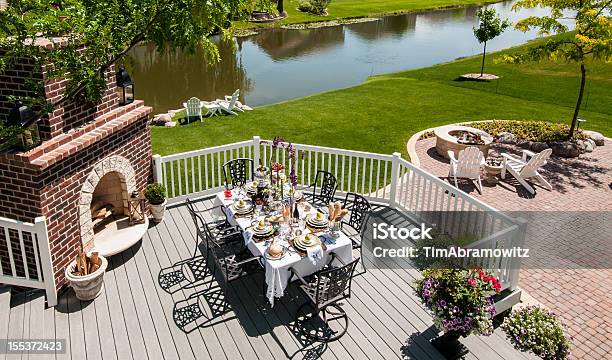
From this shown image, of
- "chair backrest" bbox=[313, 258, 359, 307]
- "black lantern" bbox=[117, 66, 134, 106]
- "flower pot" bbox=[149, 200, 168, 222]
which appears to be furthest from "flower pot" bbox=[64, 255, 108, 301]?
"chair backrest" bbox=[313, 258, 359, 307]

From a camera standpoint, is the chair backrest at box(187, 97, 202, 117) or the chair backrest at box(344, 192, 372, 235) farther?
the chair backrest at box(187, 97, 202, 117)

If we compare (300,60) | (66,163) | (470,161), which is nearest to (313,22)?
(300,60)

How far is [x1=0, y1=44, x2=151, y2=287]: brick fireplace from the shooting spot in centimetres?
607

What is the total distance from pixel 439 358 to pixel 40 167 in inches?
224

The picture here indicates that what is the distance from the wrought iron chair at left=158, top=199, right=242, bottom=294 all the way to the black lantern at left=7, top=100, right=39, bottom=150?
7.80 ft

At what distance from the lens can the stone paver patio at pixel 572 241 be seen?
696cm

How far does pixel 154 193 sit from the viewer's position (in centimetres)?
843

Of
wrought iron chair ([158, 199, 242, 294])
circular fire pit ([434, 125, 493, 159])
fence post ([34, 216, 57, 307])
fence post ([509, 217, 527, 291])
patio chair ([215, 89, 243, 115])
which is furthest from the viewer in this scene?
patio chair ([215, 89, 243, 115])

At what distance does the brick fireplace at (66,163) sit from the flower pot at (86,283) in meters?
0.29

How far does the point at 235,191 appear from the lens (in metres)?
8.09

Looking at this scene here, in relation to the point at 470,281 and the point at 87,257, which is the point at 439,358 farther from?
the point at 87,257

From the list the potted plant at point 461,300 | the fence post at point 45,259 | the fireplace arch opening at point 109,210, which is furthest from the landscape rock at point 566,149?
the fence post at point 45,259

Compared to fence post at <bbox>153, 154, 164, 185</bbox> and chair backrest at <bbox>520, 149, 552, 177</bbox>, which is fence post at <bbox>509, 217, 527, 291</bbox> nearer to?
chair backrest at <bbox>520, 149, 552, 177</bbox>

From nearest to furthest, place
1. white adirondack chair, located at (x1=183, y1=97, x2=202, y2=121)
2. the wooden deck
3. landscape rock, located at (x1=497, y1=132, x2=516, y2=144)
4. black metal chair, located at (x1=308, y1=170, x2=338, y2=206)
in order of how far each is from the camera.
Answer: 1. the wooden deck
2. black metal chair, located at (x1=308, y1=170, x2=338, y2=206)
3. landscape rock, located at (x1=497, y1=132, x2=516, y2=144)
4. white adirondack chair, located at (x1=183, y1=97, x2=202, y2=121)
